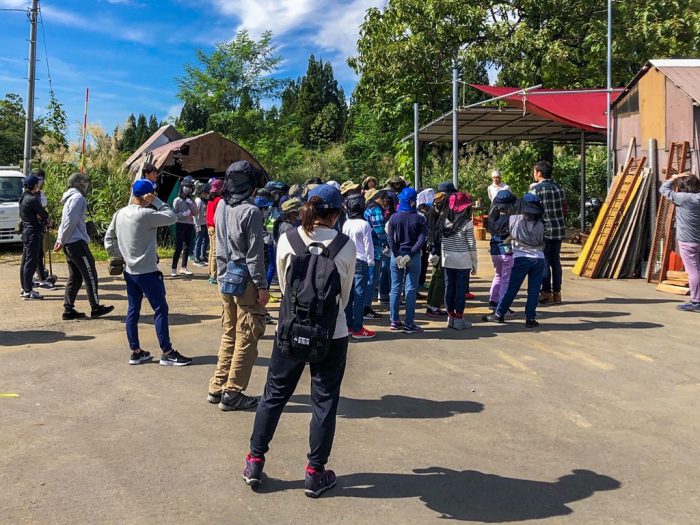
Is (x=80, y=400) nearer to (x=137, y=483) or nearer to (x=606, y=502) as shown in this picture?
(x=137, y=483)

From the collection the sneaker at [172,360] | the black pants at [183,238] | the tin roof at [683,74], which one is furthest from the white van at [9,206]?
the tin roof at [683,74]

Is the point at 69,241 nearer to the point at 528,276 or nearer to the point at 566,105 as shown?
the point at 528,276

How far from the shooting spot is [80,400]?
5277 mm

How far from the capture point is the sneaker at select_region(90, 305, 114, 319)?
27.5ft

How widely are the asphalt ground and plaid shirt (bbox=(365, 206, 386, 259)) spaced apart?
119 centimetres

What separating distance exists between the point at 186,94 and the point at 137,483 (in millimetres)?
27638

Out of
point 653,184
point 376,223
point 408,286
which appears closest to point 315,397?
point 408,286

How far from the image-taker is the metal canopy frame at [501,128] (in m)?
14.0

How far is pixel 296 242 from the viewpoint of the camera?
3.67 metres

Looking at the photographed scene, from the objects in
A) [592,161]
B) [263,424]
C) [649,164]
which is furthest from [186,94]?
[263,424]

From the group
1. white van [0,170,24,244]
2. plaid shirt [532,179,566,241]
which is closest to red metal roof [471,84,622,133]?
plaid shirt [532,179,566,241]

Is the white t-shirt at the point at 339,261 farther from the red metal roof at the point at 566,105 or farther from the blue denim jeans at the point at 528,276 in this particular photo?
the red metal roof at the point at 566,105

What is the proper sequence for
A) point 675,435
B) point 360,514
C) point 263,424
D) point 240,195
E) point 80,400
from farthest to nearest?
point 80,400 < point 240,195 < point 675,435 < point 263,424 < point 360,514

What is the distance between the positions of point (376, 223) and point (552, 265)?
9.50ft
